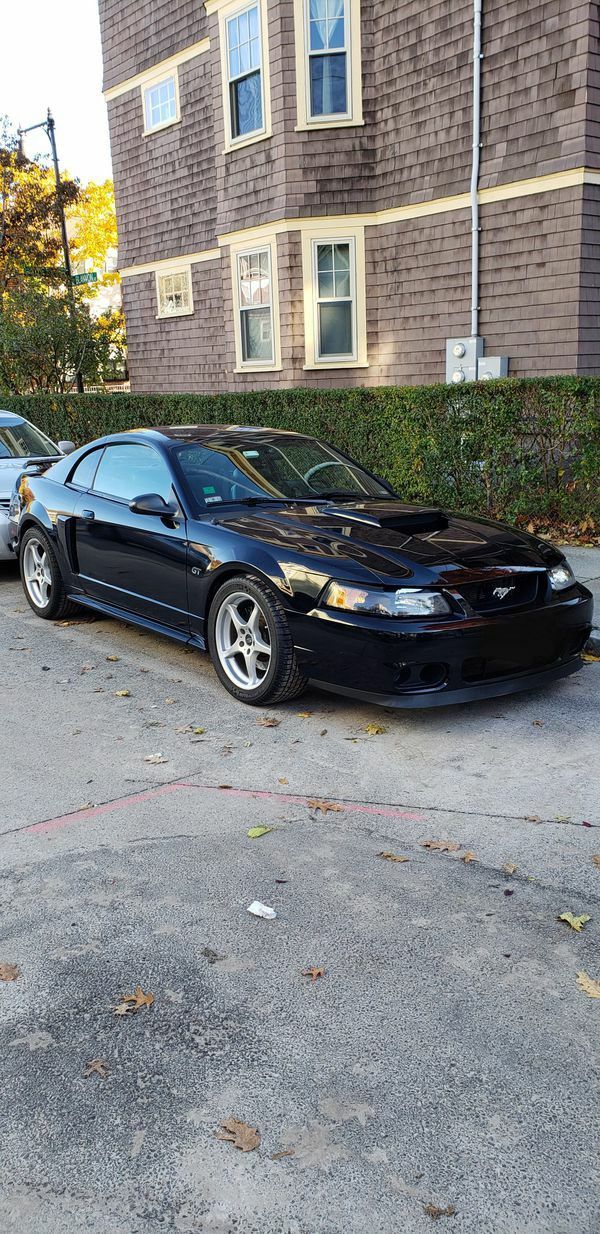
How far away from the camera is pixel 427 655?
471 centimetres

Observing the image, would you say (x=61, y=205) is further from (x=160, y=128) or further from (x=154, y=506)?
(x=154, y=506)

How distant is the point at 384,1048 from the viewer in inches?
Answer: 106

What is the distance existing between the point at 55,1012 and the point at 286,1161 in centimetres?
88

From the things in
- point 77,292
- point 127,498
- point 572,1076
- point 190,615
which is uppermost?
point 77,292

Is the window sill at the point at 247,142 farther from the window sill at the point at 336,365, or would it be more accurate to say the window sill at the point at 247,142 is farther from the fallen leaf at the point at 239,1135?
the fallen leaf at the point at 239,1135

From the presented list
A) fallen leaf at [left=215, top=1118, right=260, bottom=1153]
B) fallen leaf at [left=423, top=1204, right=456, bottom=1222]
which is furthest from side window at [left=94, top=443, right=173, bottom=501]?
fallen leaf at [left=423, top=1204, right=456, bottom=1222]

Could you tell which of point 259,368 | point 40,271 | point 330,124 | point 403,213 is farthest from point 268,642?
point 40,271

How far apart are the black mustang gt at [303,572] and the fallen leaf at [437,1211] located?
276cm

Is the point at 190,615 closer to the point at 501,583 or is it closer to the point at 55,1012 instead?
the point at 501,583

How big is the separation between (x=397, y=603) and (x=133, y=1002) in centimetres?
241

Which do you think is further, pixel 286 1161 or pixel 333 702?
pixel 333 702

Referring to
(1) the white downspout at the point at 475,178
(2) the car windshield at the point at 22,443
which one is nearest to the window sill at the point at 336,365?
(1) the white downspout at the point at 475,178

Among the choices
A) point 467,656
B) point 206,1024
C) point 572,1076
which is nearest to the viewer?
point 572,1076

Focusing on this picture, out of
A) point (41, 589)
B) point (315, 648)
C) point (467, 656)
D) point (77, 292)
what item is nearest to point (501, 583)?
point (467, 656)
